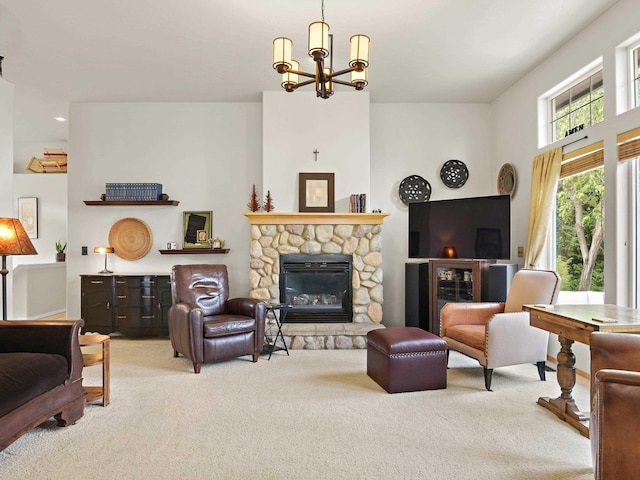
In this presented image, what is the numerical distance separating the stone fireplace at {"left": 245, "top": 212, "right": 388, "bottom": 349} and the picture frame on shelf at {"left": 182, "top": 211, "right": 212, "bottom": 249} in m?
0.83

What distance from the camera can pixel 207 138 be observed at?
5887 millimetres

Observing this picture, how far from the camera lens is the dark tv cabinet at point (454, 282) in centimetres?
469

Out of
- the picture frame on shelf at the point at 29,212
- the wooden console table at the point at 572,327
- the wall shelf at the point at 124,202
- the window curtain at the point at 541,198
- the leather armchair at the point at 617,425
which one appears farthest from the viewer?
the picture frame on shelf at the point at 29,212

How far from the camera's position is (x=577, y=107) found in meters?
4.26

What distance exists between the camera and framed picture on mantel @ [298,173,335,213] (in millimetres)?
5492

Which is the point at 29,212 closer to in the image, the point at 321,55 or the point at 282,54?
the point at 282,54

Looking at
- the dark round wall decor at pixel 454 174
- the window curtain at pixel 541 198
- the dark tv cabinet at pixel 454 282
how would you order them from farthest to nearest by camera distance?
the dark round wall decor at pixel 454 174 → the dark tv cabinet at pixel 454 282 → the window curtain at pixel 541 198

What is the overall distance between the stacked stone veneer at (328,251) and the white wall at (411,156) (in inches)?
22.9

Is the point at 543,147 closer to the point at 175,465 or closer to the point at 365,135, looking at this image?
the point at 365,135

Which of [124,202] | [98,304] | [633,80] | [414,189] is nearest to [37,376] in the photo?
[98,304]

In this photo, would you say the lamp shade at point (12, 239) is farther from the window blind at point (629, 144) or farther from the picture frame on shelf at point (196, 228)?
the window blind at point (629, 144)

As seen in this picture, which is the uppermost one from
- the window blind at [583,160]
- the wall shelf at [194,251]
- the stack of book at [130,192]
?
the window blind at [583,160]

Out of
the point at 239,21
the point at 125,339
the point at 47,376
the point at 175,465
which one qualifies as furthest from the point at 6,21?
the point at 175,465

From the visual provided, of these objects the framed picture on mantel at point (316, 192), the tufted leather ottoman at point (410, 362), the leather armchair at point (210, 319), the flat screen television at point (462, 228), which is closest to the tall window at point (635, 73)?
the flat screen television at point (462, 228)
